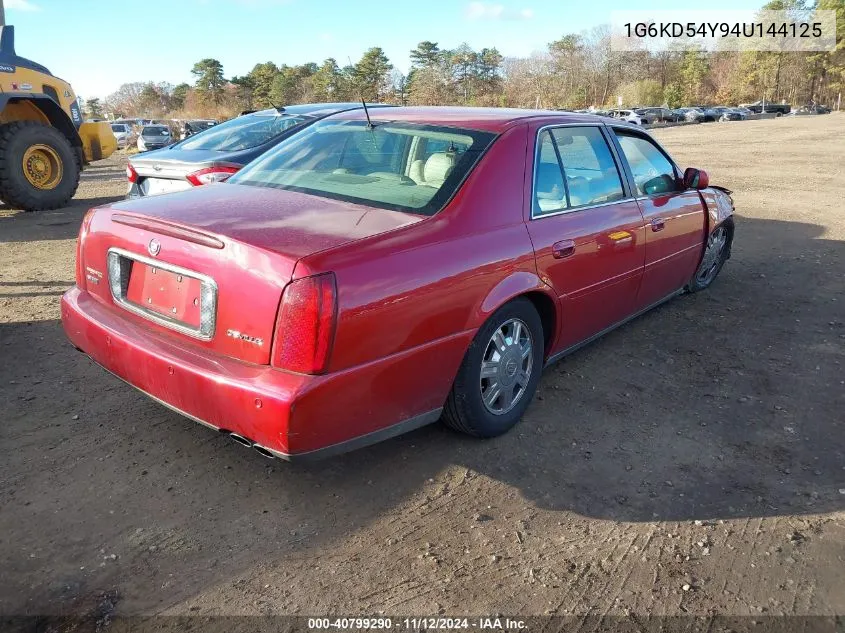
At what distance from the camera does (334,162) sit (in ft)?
11.8

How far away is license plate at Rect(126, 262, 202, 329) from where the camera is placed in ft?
8.75

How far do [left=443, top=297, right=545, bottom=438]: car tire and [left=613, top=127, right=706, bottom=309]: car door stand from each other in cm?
137

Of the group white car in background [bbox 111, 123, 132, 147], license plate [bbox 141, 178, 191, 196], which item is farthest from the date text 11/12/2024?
white car in background [bbox 111, 123, 132, 147]

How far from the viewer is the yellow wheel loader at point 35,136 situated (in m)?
9.77

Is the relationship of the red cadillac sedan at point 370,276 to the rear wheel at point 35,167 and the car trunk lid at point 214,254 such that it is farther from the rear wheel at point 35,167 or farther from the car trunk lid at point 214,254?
the rear wheel at point 35,167

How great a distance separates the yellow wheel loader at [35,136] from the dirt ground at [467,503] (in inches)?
254

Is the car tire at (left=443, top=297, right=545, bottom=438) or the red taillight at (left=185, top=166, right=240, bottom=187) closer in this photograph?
the car tire at (left=443, top=297, right=545, bottom=438)

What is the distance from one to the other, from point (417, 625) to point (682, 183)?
12.8 feet

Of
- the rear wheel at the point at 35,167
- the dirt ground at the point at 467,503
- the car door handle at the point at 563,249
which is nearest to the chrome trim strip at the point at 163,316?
the dirt ground at the point at 467,503

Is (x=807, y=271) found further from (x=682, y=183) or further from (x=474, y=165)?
(x=474, y=165)

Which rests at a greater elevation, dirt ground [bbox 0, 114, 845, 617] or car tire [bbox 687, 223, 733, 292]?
car tire [bbox 687, 223, 733, 292]

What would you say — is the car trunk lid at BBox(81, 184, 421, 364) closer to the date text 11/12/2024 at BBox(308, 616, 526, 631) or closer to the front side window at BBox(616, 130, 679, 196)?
the date text 11/12/2024 at BBox(308, 616, 526, 631)

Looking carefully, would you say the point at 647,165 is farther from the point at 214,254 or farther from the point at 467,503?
the point at 214,254

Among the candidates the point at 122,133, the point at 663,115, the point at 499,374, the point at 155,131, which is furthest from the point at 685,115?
the point at 499,374
